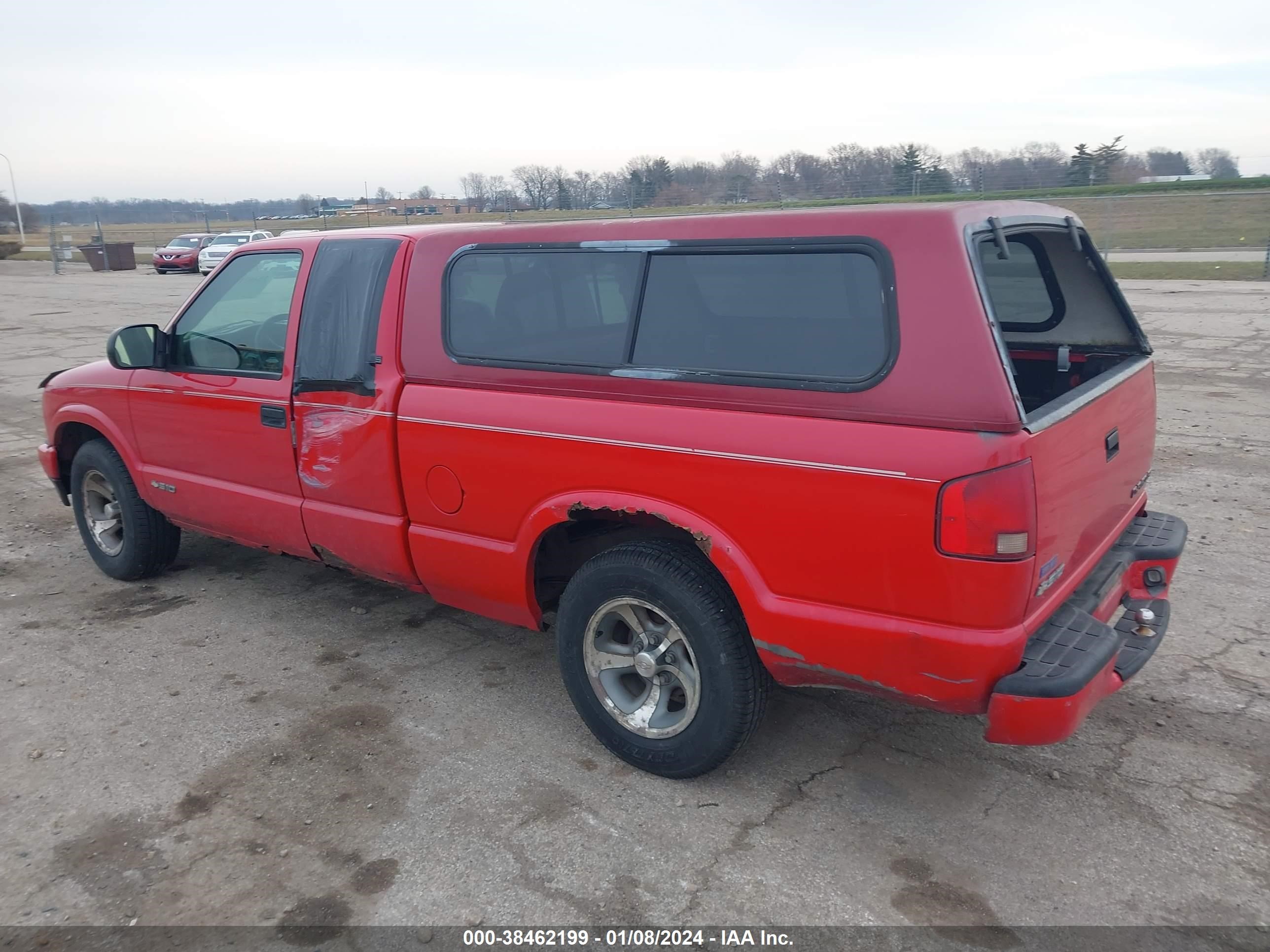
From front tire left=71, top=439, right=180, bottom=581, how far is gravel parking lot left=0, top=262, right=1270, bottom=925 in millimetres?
358

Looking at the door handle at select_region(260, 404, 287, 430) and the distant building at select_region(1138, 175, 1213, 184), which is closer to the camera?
the door handle at select_region(260, 404, 287, 430)

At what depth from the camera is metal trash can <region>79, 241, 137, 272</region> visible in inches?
1516

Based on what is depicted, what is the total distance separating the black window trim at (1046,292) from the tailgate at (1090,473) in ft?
1.37

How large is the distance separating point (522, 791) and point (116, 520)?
11.5 ft

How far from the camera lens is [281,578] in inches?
221

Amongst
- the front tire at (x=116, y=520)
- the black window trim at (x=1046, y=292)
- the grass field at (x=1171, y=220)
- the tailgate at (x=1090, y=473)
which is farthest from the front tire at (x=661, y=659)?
the grass field at (x=1171, y=220)

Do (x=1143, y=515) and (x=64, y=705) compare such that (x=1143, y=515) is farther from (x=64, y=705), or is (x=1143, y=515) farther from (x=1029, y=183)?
(x=1029, y=183)

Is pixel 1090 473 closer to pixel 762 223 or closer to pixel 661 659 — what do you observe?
pixel 762 223

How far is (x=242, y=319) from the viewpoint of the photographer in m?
4.68

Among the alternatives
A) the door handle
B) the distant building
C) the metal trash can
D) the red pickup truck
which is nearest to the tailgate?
the red pickup truck

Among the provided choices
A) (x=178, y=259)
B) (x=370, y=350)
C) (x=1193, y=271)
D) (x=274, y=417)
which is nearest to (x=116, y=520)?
(x=274, y=417)

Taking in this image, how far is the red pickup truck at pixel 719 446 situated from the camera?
271 centimetres

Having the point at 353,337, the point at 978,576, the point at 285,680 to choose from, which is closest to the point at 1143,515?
the point at 978,576

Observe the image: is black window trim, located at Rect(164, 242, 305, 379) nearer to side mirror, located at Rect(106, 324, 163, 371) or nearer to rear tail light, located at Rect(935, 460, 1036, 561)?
side mirror, located at Rect(106, 324, 163, 371)
